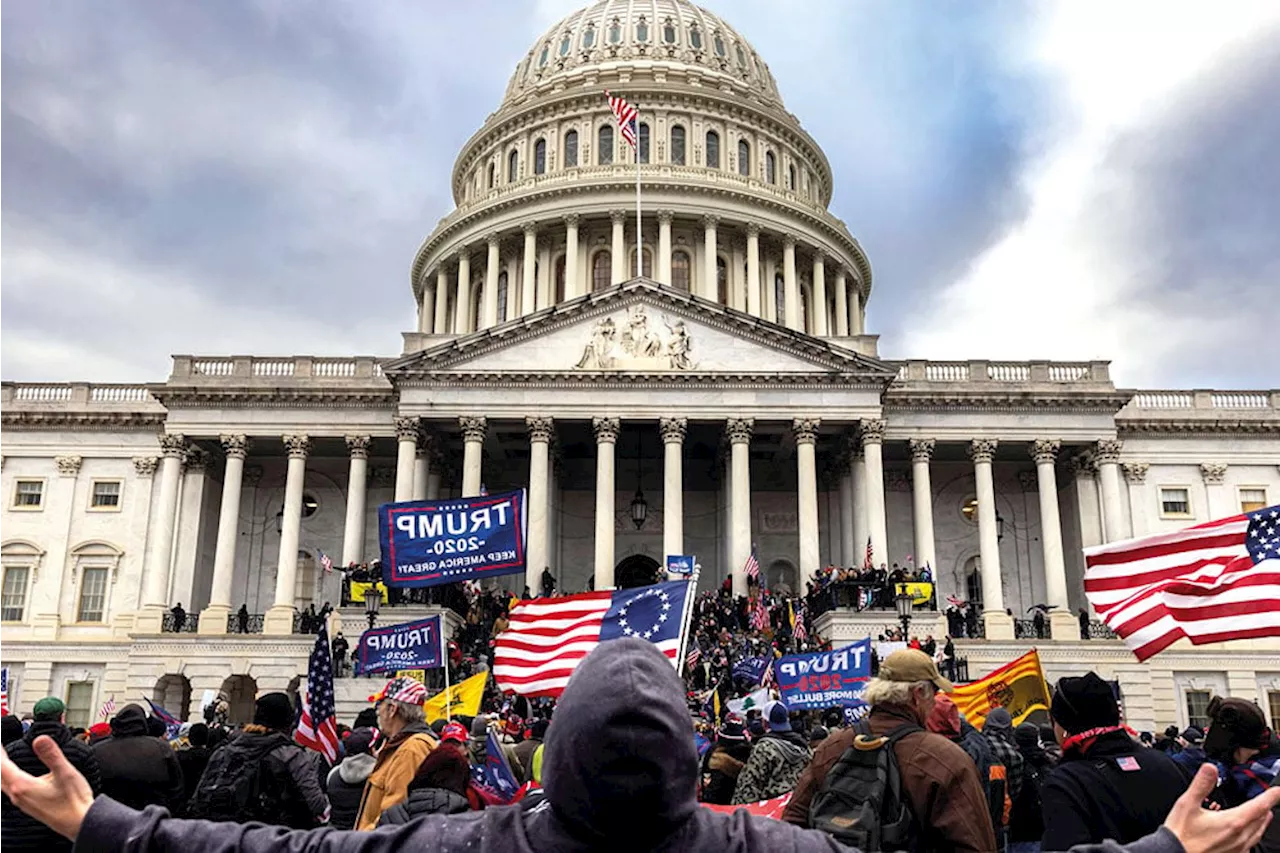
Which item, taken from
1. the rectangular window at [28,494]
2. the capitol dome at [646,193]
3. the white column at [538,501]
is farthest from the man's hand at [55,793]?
the capitol dome at [646,193]

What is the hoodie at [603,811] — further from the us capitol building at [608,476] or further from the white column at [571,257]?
the white column at [571,257]

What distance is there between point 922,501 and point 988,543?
2892 millimetres

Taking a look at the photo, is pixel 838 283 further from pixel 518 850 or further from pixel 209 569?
pixel 518 850

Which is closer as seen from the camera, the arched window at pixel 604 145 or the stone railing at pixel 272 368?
the stone railing at pixel 272 368

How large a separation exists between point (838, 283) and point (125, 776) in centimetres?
6373

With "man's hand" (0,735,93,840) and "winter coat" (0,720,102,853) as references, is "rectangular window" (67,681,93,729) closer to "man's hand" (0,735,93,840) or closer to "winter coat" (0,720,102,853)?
"winter coat" (0,720,102,853)

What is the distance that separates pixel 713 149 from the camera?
69.3 metres

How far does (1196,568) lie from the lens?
34.7ft

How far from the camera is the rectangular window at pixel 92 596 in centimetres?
4862

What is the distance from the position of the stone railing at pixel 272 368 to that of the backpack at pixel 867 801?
145ft

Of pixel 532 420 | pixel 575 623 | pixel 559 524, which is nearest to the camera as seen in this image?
pixel 575 623

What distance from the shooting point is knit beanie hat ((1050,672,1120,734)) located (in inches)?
233

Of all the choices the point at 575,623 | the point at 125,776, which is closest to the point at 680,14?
the point at 575,623

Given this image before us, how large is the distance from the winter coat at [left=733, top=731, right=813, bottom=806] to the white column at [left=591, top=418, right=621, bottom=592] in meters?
32.3
